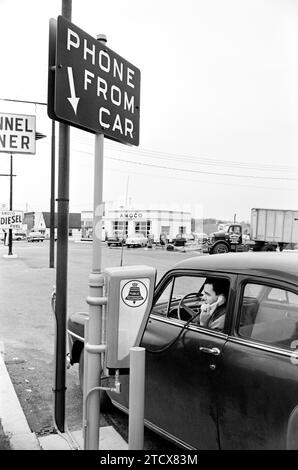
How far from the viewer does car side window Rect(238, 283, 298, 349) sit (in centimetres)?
244

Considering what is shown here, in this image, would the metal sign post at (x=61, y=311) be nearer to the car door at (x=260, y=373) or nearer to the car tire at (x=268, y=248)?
the car door at (x=260, y=373)

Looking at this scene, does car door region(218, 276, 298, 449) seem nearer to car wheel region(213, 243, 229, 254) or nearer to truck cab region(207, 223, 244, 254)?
truck cab region(207, 223, 244, 254)

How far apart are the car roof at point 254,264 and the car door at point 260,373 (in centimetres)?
5

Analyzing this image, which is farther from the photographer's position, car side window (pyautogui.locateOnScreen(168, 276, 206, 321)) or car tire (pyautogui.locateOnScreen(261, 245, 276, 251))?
car tire (pyautogui.locateOnScreen(261, 245, 276, 251))

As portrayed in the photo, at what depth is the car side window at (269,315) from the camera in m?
2.44

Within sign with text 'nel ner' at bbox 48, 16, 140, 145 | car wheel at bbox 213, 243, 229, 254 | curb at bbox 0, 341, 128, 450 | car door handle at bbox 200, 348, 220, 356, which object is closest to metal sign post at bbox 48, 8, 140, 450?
sign with text 'nel ner' at bbox 48, 16, 140, 145

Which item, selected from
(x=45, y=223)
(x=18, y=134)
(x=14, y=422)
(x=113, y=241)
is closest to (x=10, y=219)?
(x=18, y=134)

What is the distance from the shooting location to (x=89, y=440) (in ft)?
7.76

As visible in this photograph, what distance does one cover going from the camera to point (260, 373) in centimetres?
233

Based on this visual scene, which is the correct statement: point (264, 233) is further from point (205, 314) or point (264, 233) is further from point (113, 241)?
point (205, 314)

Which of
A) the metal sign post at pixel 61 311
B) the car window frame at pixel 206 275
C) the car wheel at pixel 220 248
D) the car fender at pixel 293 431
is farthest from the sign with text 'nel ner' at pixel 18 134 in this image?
the car wheel at pixel 220 248

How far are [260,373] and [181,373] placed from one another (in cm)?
65
